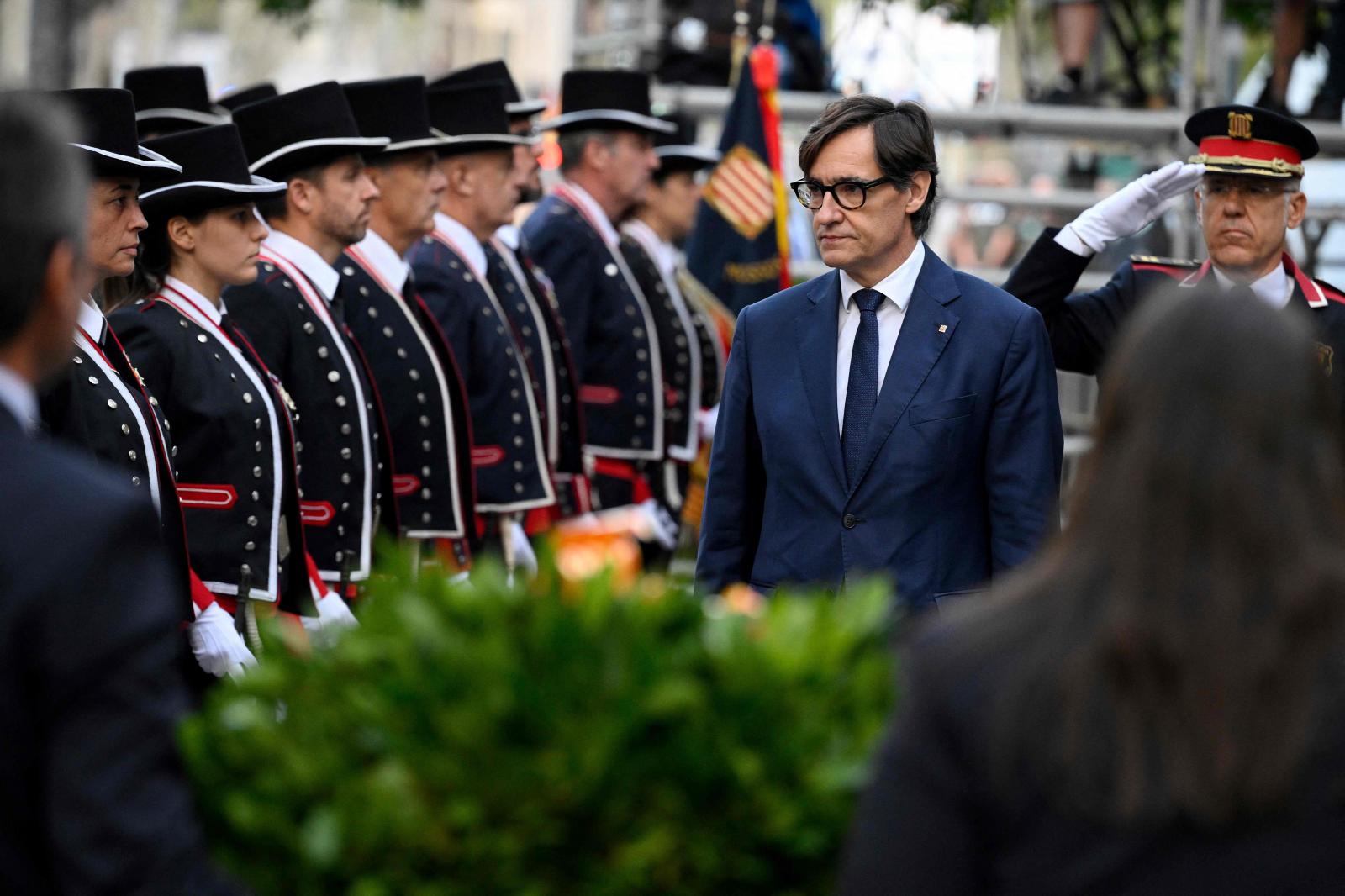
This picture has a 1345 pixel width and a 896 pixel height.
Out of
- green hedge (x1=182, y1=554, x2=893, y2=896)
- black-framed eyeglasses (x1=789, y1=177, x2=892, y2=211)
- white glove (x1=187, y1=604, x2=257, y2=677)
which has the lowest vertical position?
white glove (x1=187, y1=604, x2=257, y2=677)

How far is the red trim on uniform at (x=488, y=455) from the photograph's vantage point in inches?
283

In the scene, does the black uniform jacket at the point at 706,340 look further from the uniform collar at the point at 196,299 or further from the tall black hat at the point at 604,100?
the uniform collar at the point at 196,299

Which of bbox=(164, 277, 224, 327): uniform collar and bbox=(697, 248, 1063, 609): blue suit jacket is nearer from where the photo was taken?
bbox=(697, 248, 1063, 609): blue suit jacket

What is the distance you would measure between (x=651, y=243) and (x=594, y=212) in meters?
1.01

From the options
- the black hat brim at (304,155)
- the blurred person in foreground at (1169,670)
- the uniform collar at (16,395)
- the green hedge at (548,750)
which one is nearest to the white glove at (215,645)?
the black hat brim at (304,155)

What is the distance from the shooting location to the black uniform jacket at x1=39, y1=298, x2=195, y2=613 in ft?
14.2

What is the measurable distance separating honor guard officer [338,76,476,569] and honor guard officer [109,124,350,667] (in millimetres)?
1127

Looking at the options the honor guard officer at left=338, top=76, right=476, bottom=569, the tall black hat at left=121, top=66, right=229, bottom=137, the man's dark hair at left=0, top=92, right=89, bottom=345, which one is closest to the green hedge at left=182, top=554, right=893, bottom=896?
the man's dark hair at left=0, top=92, right=89, bottom=345

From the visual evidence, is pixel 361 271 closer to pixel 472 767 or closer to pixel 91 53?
pixel 472 767

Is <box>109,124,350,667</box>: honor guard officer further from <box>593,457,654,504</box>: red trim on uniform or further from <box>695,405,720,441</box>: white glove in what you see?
<box>695,405,720,441</box>: white glove

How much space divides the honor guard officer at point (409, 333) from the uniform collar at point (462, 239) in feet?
2.13

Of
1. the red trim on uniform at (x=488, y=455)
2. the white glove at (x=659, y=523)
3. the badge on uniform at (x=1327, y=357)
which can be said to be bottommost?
the white glove at (x=659, y=523)

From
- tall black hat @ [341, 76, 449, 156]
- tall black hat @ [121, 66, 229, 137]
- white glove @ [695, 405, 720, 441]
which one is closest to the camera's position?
tall black hat @ [341, 76, 449, 156]

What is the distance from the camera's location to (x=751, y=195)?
9.61m
